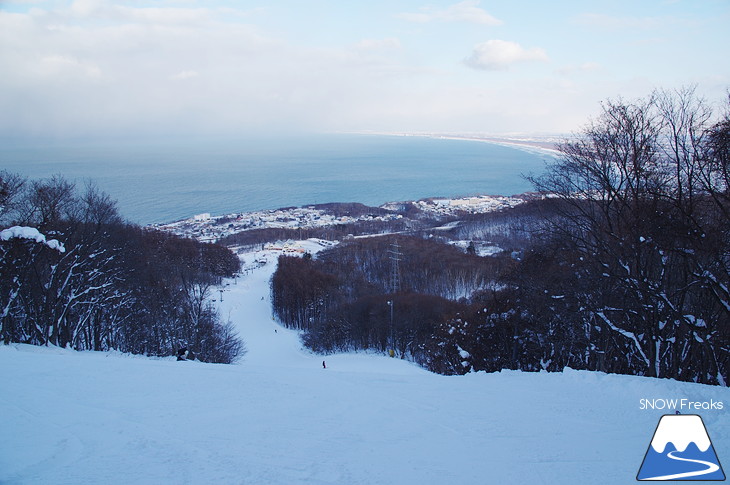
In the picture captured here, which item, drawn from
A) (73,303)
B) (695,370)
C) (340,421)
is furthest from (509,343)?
(73,303)

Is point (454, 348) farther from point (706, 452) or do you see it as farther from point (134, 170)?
point (134, 170)

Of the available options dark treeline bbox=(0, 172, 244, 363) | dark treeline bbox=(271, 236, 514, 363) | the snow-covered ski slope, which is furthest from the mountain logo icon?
dark treeline bbox=(271, 236, 514, 363)

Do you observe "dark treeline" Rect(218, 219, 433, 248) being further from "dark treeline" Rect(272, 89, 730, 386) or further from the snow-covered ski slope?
the snow-covered ski slope

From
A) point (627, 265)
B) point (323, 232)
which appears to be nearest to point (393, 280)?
point (627, 265)

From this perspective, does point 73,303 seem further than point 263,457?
Yes

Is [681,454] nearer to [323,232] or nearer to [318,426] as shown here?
[318,426]

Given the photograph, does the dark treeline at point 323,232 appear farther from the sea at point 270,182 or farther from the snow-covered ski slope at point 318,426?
the snow-covered ski slope at point 318,426
